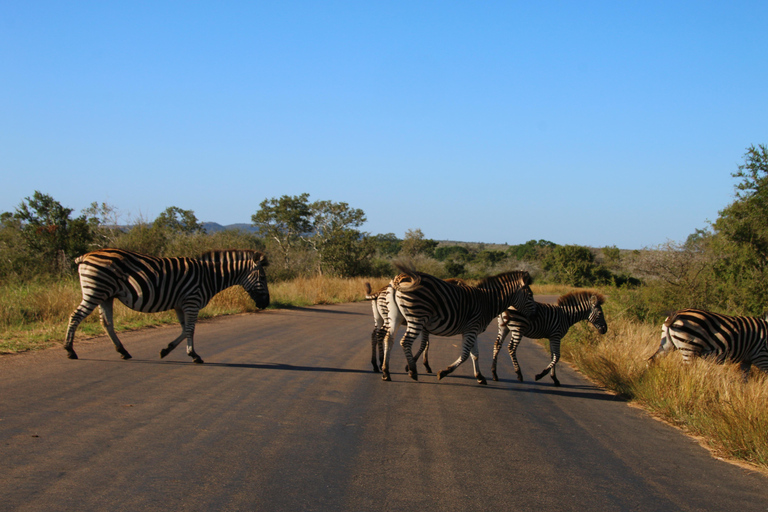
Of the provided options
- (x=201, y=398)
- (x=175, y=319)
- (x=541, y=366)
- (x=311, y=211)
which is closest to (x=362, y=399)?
(x=201, y=398)

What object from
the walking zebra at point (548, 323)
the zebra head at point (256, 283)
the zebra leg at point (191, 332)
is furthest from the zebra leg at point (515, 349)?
the zebra leg at point (191, 332)

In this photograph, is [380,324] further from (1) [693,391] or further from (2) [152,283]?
(1) [693,391]

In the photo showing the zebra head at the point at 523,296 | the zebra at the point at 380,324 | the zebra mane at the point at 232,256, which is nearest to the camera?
the zebra at the point at 380,324

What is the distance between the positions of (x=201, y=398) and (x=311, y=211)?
4279cm

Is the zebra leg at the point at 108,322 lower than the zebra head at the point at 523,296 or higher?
lower

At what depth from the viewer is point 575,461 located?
5434 mm

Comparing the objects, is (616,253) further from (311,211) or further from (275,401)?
(275,401)

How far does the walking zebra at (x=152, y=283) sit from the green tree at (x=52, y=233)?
1341 cm

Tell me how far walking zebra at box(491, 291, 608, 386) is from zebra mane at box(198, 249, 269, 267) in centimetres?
459

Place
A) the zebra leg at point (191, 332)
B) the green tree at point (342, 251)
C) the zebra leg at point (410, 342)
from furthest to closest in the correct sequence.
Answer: the green tree at point (342, 251) < the zebra leg at point (191, 332) < the zebra leg at point (410, 342)

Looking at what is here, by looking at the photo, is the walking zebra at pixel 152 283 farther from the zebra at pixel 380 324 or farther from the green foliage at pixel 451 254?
the green foliage at pixel 451 254

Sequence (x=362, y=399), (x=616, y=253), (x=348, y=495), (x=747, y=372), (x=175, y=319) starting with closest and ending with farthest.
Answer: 1. (x=348, y=495)
2. (x=362, y=399)
3. (x=747, y=372)
4. (x=175, y=319)
5. (x=616, y=253)

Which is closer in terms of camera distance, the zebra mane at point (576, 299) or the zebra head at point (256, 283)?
the zebra head at point (256, 283)

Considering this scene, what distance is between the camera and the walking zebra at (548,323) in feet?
33.6
